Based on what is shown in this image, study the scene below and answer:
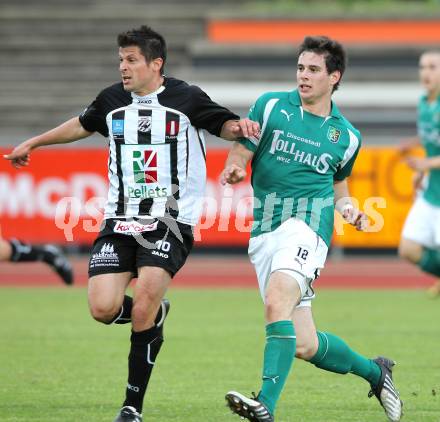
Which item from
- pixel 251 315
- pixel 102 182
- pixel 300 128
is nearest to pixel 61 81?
pixel 102 182

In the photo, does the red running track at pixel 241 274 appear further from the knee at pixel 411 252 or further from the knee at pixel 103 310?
the knee at pixel 103 310

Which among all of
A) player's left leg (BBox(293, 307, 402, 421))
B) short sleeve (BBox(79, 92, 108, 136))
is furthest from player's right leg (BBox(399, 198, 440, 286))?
short sleeve (BBox(79, 92, 108, 136))

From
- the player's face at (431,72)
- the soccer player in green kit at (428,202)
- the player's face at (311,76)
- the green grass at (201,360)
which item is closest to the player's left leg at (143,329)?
the green grass at (201,360)

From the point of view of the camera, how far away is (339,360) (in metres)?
6.77

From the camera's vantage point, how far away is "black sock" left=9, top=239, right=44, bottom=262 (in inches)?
477

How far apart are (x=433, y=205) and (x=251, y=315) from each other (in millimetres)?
2310

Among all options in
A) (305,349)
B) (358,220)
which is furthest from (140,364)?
(358,220)

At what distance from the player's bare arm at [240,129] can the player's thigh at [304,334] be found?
1.07 m

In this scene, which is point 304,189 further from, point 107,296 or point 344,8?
point 344,8

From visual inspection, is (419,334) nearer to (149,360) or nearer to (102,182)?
(149,360)

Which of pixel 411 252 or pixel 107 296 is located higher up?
pixel 107 296

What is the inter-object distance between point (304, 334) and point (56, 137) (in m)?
2.01

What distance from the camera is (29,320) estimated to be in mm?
11812

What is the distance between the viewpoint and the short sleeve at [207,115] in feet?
22.3
